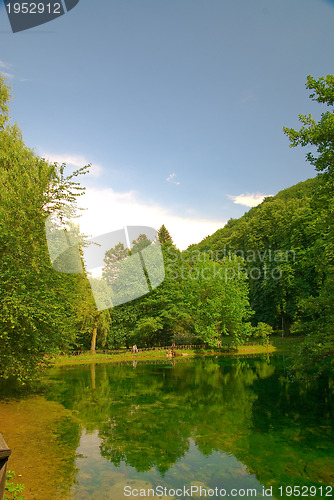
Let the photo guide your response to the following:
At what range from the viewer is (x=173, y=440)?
A: 36.6ft

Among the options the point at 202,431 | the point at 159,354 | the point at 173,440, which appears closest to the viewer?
the point at 173,440

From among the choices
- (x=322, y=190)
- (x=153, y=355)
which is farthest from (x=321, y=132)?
(x=153, y=355)

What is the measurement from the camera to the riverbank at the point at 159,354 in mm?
33812

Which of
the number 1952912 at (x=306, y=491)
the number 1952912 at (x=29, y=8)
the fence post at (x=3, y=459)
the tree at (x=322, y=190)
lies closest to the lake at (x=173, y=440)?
the number 1952912 at (x=306, y=491)

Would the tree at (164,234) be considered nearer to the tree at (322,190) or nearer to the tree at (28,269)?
the tree at (28,269)

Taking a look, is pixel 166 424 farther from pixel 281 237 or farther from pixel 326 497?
pixel 281 237

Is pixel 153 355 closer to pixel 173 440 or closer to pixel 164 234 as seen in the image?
pixel 173 440

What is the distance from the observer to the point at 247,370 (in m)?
25.8

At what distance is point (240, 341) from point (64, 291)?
30917 mm

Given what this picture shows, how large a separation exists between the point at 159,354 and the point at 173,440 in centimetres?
2667

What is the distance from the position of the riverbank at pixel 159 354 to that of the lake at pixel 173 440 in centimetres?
1404

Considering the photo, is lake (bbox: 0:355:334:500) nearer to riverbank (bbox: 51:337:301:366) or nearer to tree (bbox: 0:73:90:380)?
tree (bbox: 0:73:90:380)

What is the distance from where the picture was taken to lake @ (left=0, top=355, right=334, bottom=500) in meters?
8.04

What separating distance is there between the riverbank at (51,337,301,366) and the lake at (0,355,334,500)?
1404 cm
